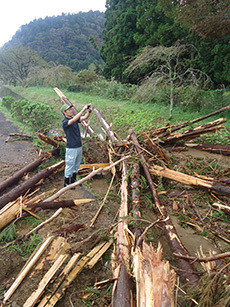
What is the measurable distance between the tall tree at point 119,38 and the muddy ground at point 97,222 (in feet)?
45.5

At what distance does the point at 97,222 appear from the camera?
3412mm

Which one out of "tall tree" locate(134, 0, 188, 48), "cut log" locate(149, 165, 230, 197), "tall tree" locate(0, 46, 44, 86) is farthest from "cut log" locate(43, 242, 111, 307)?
"tall tree" locate(0, 46, 44, 86)

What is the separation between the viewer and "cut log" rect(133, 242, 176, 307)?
5.18 ft

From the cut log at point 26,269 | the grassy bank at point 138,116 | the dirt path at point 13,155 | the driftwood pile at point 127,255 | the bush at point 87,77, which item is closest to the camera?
the driftwood pile at point 127,255

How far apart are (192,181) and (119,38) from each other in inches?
695

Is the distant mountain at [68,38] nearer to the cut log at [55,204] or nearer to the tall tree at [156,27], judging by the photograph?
the tall tree at [156,27]

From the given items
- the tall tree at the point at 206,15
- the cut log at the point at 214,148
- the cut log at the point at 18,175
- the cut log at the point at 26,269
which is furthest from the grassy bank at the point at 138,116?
the cut log at the point at 26,269

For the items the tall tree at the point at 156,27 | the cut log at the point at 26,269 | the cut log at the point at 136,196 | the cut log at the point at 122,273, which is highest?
the tall tree at the point at 156,27

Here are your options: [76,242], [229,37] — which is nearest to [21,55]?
[229,37]

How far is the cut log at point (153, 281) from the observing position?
1.58 meters

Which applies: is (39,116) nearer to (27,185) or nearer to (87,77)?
(27,185)

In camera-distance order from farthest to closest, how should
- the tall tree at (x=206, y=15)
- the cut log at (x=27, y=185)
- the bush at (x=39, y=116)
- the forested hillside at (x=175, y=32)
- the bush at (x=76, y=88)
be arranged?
the bush at (x=76, y=88), the bush at (x=39, y=116), the forested hillside at (x=175, y=32), the tall tree at (x=206, y=15), the cut log at (x=27, y=185)

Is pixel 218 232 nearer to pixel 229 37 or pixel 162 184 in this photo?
pixel 162 184

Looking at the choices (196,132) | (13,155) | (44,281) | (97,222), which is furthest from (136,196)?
(13,155)
